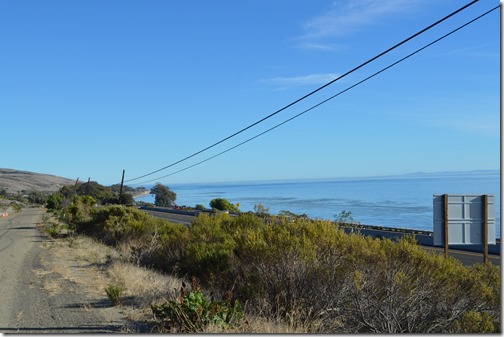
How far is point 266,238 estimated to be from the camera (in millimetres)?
10523

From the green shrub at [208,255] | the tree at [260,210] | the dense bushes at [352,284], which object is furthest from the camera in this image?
the tree at [260,210]

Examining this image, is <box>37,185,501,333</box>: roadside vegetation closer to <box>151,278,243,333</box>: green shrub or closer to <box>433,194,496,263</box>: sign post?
<box>151,278,243,333</box>: green shrub

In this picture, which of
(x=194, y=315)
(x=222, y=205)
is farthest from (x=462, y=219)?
(x=222, y=205)

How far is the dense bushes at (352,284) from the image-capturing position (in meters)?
8.65

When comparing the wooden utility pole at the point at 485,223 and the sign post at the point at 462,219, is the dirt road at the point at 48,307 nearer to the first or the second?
the sign post at the point at 462,219

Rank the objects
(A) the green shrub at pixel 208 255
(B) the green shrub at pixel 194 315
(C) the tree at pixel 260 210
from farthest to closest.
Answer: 1. (C) the tree at pixel 260 210
2. (A) the green shrub at pixel 208 255
3. (B) the green shrub at pixel 194 315

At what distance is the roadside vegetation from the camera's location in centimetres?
802

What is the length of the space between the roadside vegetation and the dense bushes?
17 millimetres

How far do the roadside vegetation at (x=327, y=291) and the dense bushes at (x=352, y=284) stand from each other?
0.06 feet

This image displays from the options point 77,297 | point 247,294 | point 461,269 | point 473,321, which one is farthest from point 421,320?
point 77,297

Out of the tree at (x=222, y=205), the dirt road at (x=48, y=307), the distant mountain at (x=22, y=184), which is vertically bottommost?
the dirt road at (x=48, y=307)

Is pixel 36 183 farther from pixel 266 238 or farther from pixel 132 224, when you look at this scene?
pixel 266 238

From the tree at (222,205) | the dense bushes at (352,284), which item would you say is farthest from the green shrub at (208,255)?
the tree at (222,205)

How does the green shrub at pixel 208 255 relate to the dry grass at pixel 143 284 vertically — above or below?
above
